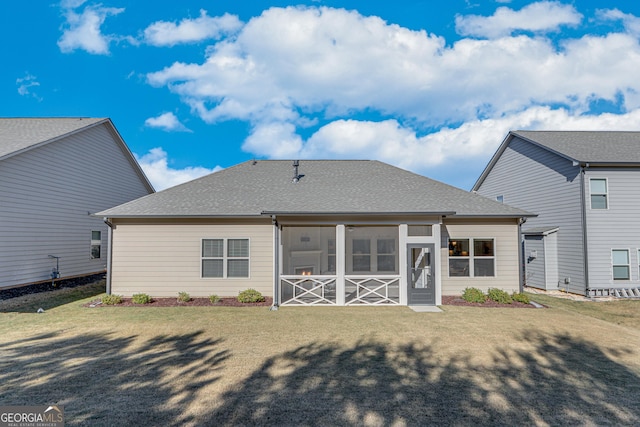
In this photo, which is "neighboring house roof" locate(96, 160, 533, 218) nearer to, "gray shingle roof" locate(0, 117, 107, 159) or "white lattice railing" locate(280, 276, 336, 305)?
"white lattice railing" locate(280, 276, 336, 305)

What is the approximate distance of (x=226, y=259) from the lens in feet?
42.2

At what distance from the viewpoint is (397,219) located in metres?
12.1

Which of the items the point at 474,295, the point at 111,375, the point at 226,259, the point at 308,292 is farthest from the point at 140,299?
the point at 474,295

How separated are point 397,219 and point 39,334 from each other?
426 inches

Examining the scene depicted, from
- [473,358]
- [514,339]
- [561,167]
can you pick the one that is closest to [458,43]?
Answer: [561,167]

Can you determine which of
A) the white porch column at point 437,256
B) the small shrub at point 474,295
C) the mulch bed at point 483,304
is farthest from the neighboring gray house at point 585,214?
the white porch column at point 437,256

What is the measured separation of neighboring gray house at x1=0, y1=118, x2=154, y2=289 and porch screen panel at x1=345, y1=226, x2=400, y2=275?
14010 mm

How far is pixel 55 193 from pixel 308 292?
13.2m

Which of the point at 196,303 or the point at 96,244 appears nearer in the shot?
the point at 196,303

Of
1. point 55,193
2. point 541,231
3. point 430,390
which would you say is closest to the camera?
point 430,390

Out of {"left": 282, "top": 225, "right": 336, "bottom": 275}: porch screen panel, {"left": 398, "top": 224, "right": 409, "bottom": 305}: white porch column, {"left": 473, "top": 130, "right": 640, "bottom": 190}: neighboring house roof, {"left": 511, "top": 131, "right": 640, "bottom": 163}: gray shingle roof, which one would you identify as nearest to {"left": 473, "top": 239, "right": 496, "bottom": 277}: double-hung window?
{"left": 398, "top": 224, "right": 409, "bottom": 305}: white porch column

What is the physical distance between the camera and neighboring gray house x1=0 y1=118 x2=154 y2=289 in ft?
45.5

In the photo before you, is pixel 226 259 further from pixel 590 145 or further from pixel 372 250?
pixel 590 145

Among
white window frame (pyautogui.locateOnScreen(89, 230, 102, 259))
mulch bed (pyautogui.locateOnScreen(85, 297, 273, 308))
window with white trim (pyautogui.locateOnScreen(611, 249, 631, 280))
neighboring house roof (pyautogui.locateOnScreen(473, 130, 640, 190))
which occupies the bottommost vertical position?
mulch bed (pyautogui.locateOnScreen(85, 297, 273, 308))
